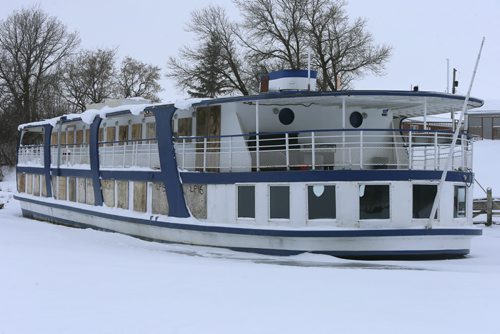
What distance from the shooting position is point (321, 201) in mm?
15109

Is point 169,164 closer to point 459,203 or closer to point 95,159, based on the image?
point 95,159

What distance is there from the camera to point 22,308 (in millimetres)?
8023

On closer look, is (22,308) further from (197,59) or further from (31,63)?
(31,63)

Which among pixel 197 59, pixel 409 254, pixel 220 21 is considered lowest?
pixel 409 254

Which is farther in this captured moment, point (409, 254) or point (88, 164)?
point (88, 164)

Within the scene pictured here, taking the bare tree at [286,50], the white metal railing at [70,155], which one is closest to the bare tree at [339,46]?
the bare tree at [286,50]

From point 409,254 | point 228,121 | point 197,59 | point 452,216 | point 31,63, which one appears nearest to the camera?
point 409,254

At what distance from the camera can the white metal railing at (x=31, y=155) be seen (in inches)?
1164

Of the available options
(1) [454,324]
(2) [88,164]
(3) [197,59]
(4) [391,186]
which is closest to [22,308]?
(1) [454,324]

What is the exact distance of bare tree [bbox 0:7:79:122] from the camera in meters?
60.1

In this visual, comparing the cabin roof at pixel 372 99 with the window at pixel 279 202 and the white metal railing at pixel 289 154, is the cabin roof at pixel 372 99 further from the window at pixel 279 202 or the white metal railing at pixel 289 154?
the window at pixel 279 202

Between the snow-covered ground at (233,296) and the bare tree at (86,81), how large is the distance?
52.2m

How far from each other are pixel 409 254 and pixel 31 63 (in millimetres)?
53712

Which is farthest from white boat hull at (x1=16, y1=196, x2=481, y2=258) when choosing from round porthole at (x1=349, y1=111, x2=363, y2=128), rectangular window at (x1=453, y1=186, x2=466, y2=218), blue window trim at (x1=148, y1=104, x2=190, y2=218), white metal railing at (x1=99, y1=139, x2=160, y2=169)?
round porthole at (x1=349, y1=111, x2=363, y2=128)
